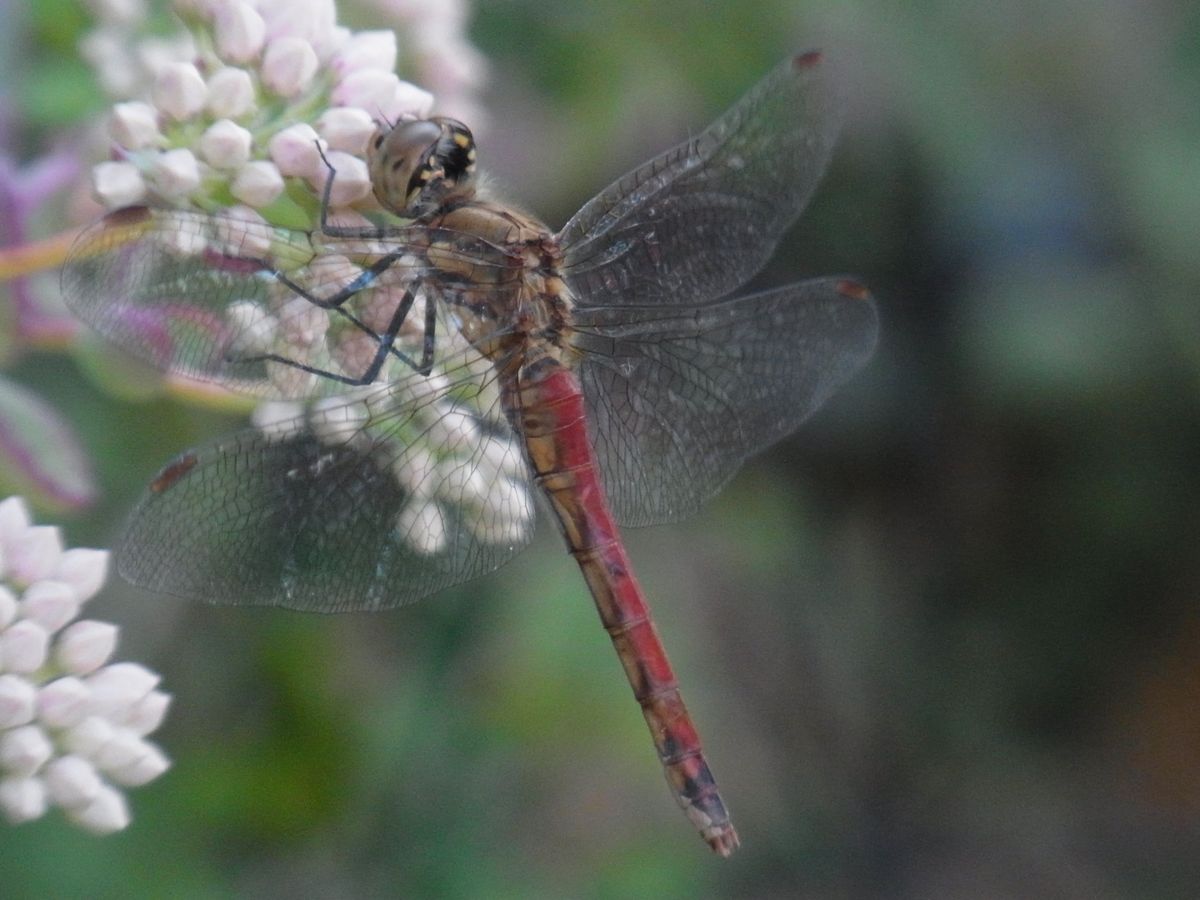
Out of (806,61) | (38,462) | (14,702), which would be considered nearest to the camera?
(14,702)

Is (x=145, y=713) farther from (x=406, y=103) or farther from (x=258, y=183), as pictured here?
(x=406, y=103)

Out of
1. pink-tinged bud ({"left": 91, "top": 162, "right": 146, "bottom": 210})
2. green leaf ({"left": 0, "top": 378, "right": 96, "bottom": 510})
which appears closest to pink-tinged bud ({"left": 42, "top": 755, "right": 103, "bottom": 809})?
green leaf ({"left": 0, "top": 378, "right": 96, "bottom": 510})

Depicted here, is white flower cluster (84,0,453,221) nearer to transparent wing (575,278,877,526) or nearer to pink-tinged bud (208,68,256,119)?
pink-tinged bud (208,68,256,119)

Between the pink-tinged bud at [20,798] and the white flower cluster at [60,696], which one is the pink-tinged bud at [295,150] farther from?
the pink-tinged bud at [20,798]

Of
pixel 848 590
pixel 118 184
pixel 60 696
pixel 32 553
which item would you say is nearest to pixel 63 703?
pixel 60 696

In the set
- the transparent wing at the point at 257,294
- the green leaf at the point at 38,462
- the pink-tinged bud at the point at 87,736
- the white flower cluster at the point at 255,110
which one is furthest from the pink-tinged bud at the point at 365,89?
the pink-tinged bud at the point at 87,736

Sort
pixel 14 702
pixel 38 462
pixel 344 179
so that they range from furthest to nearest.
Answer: pixel 38 462, pixel 344 179, pixel 14 702

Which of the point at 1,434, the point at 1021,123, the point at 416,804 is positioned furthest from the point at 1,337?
the point at 1021,123
